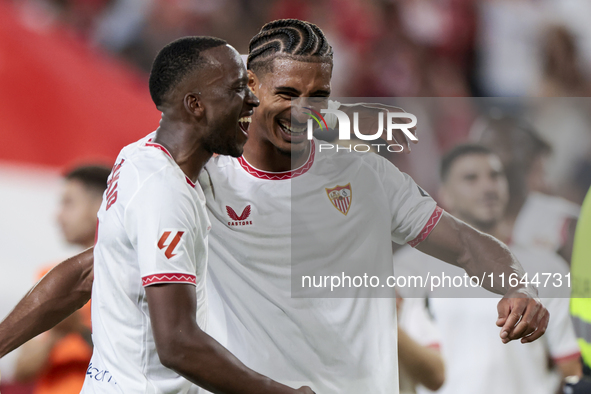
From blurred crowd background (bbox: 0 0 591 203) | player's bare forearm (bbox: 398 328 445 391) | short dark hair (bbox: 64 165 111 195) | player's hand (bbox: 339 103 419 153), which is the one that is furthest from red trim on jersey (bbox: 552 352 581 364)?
short dark hair (bbox: 64 165 111 195)

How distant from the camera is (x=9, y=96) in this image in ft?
10.6

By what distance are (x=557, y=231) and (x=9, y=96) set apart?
9.40 ft

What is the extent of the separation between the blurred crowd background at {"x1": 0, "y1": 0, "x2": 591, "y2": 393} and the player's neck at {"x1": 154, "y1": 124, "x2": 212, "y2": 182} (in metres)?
1.01

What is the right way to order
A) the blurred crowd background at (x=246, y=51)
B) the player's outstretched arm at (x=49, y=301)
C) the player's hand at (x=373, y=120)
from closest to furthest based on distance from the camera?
1. the player's outstretched arm at (x=49, y=301)
2. the player's hand at (x=373, y=120)
3. the blurred crowd background at (x=246, y=51)

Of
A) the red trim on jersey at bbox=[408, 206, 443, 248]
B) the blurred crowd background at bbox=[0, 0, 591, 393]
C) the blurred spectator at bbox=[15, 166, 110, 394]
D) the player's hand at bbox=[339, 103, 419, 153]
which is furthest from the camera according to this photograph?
the blurred spectator at bbox=[15, 166, 110, 394]

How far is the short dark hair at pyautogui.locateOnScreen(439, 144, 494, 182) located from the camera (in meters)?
2.20

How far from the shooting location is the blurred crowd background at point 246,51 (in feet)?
7.82

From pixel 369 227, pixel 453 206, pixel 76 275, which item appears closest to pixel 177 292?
pixel 76 275

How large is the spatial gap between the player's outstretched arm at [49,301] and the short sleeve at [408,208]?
3.26ft

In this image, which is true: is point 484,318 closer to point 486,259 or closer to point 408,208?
point 486,259

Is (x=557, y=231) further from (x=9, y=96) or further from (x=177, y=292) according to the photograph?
(x=9, y=96)

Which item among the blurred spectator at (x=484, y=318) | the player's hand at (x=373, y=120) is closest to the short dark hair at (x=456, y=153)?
the blurred spectator at (x=484, y=318)

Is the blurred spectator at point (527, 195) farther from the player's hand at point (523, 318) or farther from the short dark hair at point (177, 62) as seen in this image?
the short dark hair at point (177, 62)

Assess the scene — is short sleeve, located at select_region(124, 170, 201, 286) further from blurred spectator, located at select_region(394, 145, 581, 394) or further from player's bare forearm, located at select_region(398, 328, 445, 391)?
player's bare forearm, located at select_region(398, 328, 445, 391)
